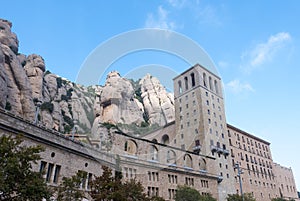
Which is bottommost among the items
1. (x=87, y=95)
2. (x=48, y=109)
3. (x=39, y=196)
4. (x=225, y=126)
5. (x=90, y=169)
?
(x=39, y=196)

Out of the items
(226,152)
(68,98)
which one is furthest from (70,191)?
(68,98)

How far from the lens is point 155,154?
1419 inches

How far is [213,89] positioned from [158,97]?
34.7 m

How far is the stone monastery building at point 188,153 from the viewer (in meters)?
19.1

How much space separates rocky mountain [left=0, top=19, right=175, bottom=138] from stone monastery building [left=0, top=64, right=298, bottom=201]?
1494cm

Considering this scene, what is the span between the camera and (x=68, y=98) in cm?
7094

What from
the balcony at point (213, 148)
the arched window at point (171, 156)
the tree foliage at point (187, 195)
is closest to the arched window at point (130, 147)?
the arched window at point (171, 156)

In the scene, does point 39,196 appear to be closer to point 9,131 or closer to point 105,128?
point 9,131

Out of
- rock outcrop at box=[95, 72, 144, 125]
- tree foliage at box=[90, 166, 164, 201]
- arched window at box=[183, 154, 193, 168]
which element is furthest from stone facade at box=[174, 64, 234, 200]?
tree foliage at box=[90, 166, 164, 201]

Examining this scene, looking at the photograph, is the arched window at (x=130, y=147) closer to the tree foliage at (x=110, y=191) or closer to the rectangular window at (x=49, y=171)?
the rectangular window at (x=49, y=171)

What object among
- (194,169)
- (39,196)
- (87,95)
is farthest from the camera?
(87,95)

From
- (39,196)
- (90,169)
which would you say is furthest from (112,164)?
(39,196)

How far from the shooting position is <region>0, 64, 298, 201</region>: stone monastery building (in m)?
19.1

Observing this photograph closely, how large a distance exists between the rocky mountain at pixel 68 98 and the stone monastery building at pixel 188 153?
49.0ft
